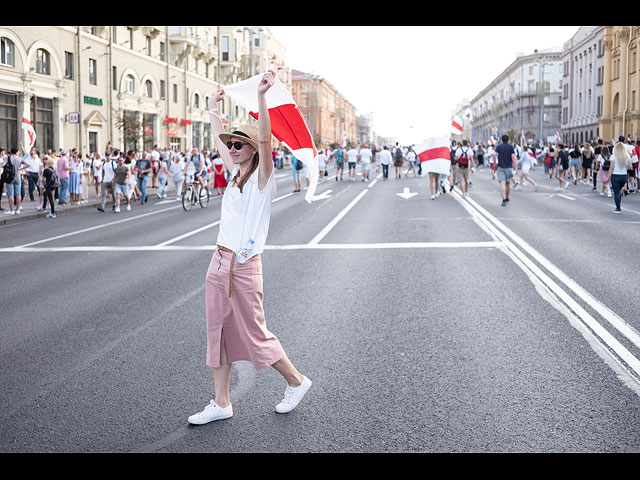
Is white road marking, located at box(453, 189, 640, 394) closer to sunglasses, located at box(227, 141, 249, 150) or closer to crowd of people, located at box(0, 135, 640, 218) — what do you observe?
sunglasses, located at box(227, 141, 249, 150)

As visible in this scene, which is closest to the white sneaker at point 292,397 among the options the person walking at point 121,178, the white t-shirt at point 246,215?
the white t-shirt at point 246,215

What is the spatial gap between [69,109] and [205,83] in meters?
23.9

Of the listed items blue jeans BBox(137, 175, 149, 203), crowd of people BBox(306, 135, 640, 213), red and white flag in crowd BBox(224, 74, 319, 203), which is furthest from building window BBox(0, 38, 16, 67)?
red and white flag in crowd BBox(224, 74, 319, 203)

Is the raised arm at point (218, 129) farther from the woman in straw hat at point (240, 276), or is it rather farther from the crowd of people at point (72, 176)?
the crowd of people at point (72, 176)

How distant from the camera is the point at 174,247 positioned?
1283 cm

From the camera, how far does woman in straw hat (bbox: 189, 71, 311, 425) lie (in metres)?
4.36

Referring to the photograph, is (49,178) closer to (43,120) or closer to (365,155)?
(43,120)

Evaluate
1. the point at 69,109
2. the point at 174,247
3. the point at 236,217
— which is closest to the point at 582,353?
the point at 236,217

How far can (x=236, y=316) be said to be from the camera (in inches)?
172

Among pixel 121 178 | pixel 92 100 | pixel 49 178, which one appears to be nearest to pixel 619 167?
pixel 121 178

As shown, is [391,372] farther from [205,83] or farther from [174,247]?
[205,83]

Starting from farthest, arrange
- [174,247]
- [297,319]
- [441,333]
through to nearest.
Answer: [174,247] → [297,319] → [441,333]

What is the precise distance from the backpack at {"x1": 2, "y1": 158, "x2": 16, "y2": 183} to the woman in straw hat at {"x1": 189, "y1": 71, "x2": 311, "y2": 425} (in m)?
16.7

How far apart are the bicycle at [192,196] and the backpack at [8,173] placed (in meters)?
4.57
